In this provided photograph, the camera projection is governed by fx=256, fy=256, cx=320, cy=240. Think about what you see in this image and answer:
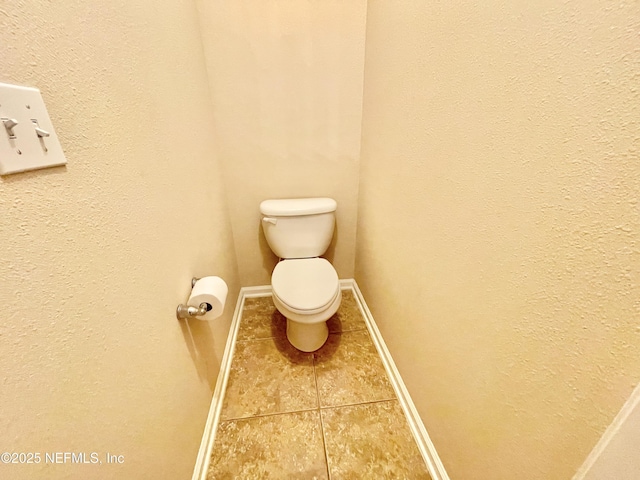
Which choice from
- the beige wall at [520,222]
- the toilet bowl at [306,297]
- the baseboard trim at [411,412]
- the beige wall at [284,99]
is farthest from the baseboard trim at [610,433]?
the beige wall at [284,99]

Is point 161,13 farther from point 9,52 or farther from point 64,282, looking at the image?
point 64,282

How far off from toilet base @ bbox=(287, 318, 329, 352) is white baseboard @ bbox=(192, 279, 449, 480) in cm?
31

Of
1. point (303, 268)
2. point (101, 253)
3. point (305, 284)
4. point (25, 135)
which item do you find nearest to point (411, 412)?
point (305, 284)

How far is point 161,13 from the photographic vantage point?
0.75 meters

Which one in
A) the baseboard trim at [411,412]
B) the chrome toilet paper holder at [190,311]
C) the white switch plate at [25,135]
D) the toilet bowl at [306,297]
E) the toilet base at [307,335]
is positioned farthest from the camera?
the toilet base at [307,335]

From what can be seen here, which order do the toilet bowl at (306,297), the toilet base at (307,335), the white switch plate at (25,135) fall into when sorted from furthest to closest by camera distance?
the toilet base at (307,335) → the toilet bowl at (306,297) → the white switch plate at (25,135)

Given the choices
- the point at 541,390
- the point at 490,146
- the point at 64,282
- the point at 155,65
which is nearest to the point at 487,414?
the point at 541,390

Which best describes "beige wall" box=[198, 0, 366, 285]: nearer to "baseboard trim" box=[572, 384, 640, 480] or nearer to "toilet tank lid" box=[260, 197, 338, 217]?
"toilet tank lid" box=[260, 197, 338, 217]

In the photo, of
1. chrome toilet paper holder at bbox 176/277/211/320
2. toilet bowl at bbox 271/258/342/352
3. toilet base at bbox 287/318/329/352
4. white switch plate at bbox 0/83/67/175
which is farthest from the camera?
toilet base at bbox 287/318/329/352

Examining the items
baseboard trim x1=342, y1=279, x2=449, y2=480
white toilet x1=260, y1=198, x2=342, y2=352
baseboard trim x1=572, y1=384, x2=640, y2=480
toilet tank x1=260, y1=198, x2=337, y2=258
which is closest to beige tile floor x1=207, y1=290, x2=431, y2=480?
baseboard trim x1=342, y1=279, x2=449, y2=480

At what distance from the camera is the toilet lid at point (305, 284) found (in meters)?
1.13

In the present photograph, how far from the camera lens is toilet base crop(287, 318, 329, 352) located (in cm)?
130

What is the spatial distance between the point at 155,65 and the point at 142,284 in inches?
23.0

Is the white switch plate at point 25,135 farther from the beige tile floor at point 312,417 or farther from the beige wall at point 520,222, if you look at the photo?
the beige tile floor at point 312,417
